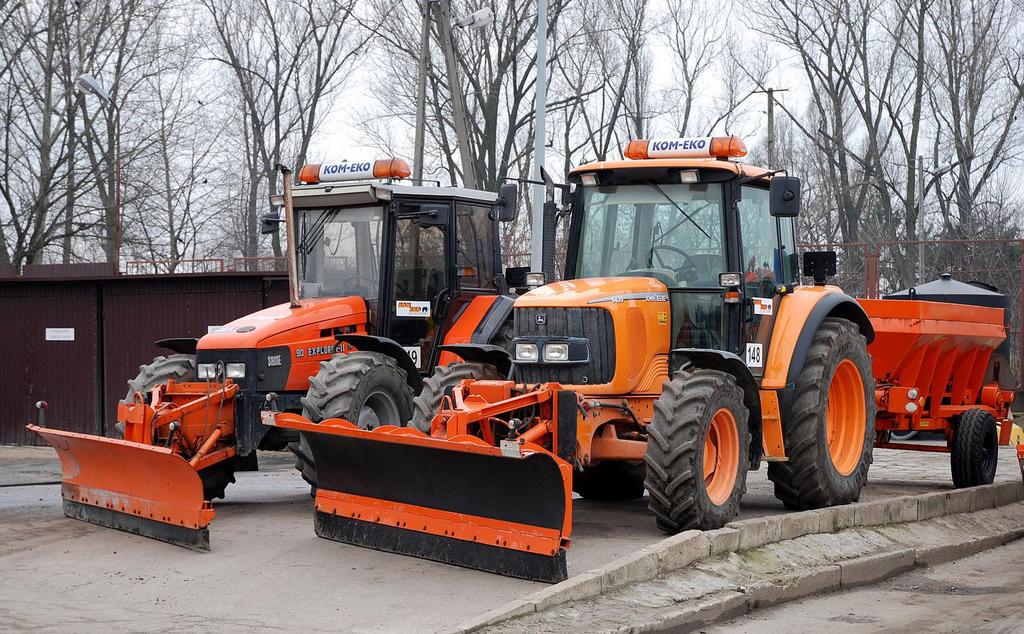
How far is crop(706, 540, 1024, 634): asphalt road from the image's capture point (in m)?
7.45

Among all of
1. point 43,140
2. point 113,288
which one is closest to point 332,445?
point 113,288

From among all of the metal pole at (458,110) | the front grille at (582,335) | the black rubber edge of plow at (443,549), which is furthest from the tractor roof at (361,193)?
the metal pole at (458,110)

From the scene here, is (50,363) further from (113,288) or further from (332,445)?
(332,445)

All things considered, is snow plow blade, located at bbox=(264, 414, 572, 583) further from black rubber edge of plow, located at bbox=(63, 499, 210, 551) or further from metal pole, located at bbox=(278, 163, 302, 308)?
metal pole, located at bbox=(278, 163, 302, 308)

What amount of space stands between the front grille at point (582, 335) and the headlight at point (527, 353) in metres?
0.07

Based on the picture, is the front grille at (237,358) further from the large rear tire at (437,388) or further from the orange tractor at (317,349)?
the large rear tire at (437,388)

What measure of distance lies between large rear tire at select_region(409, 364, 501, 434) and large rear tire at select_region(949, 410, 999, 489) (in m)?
5.26

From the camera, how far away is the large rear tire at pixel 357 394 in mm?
10375

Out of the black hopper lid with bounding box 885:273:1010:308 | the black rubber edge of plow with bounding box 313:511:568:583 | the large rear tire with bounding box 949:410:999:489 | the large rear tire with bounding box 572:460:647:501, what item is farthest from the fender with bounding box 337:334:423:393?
the black hopper lid with bounding box 885:273:1010:308

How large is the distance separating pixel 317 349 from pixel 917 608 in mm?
5856

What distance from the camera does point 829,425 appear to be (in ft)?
36.2

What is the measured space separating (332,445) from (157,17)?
2540 cm

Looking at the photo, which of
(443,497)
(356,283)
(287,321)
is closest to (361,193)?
(356,283)

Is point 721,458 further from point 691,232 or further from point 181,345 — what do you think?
point 181,345
